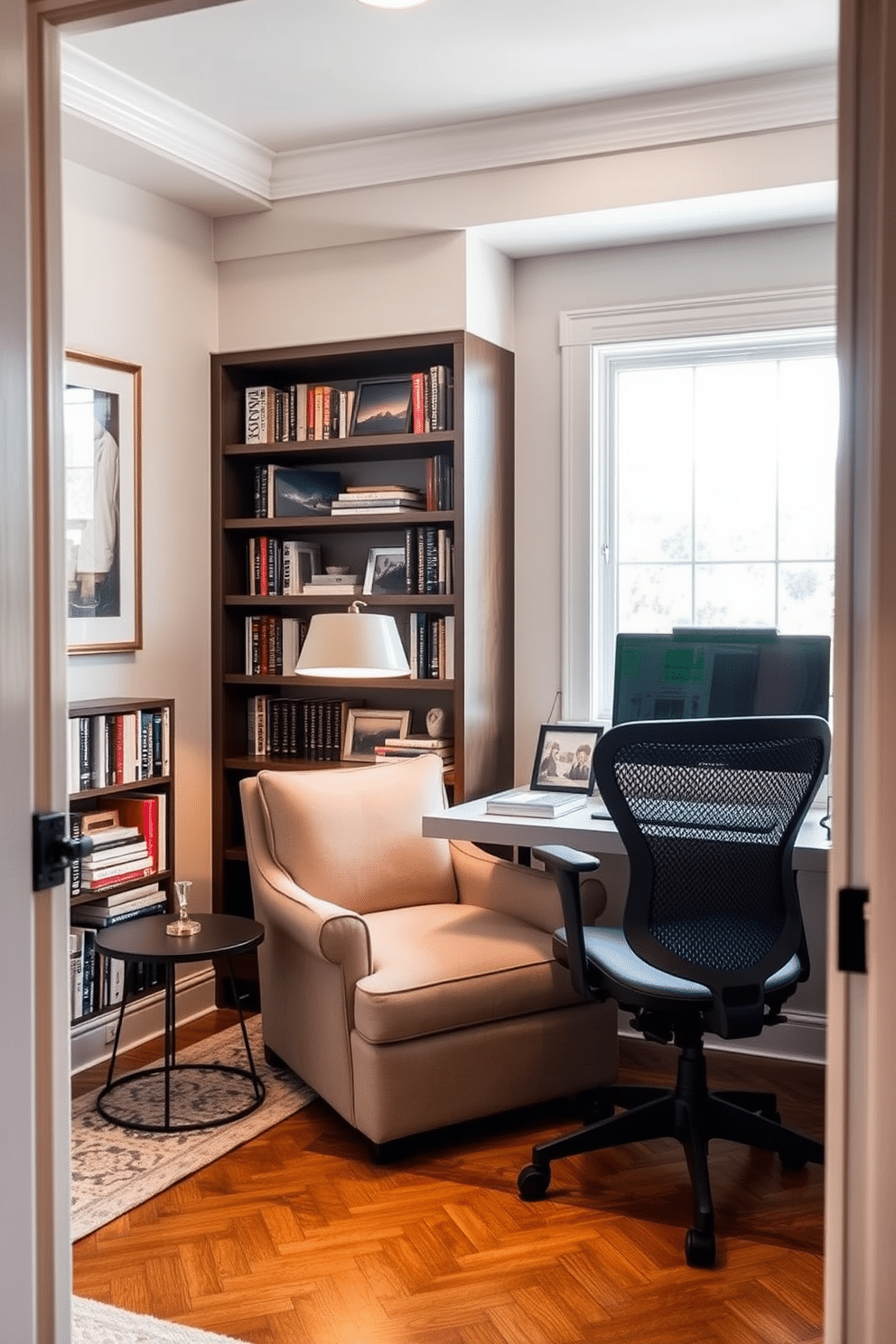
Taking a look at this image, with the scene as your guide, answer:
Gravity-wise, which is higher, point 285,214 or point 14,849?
point 285,214

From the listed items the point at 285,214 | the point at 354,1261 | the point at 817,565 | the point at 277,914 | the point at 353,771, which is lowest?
the point at 354,1261

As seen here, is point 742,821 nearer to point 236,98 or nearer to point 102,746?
point 102,746

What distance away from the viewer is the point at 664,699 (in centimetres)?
369

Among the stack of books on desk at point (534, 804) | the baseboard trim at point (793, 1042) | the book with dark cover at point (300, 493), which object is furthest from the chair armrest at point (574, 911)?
the book with dark cover at point (300, 493)

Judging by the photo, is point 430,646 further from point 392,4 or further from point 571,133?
point 392,4

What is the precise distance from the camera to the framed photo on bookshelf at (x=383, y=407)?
4.05 m

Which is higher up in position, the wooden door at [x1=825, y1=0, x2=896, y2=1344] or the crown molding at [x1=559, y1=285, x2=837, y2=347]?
the crown molding at [x1=559, y1=285, x2=837, y2=347]

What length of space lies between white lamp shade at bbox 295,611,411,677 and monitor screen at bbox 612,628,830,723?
702 millimetres

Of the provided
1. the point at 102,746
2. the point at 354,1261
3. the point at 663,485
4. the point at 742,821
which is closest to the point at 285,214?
the point at 663,485

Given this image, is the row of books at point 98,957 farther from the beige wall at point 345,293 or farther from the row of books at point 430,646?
the beige wall at point 345,293

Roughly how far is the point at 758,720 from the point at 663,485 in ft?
5.30

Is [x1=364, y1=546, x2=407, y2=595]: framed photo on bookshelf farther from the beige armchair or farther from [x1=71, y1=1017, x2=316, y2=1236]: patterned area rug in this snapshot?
[x1=71, y1=1017, x2=316, y2=1236]: patterned area rug

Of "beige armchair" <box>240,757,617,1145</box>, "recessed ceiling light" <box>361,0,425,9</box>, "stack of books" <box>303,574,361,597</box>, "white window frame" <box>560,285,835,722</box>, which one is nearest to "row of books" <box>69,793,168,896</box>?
"beige armchair" <box>240,757,617,1145</box>

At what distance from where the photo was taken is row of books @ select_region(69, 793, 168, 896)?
3.60m
